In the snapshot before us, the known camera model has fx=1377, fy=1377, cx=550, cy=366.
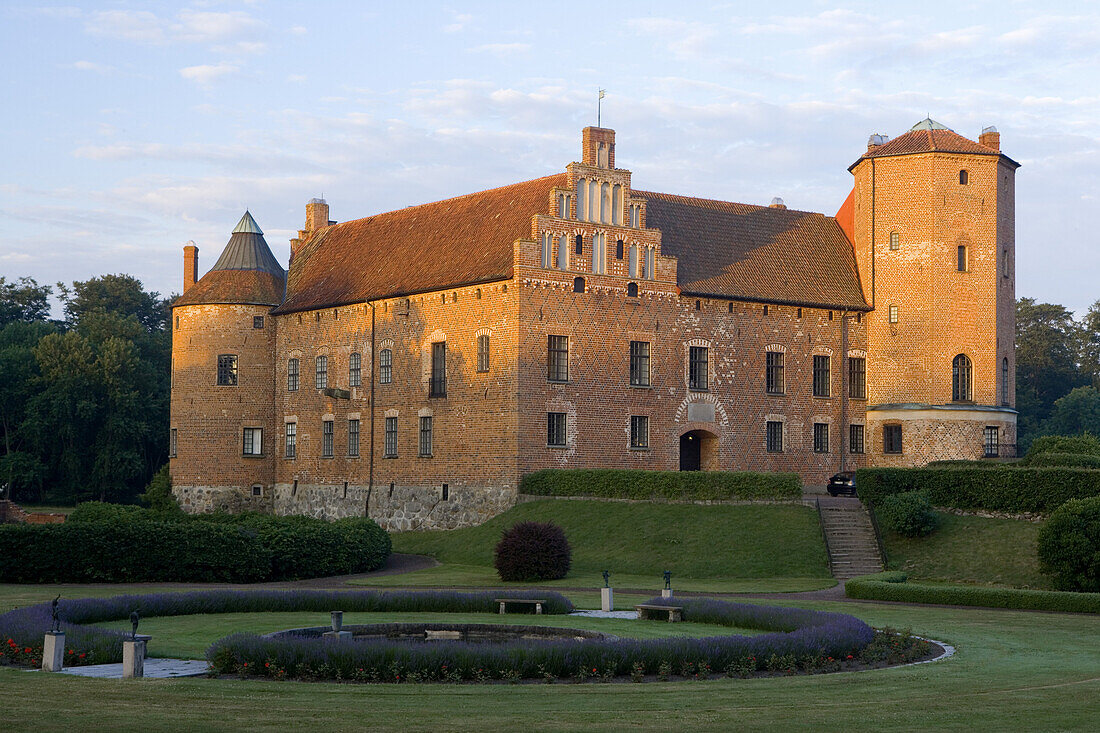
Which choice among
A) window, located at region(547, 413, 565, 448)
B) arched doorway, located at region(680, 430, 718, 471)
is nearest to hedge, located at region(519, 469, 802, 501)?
window, located at region(547, 413, 565, 448)

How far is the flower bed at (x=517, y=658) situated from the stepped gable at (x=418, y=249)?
31.8 meters

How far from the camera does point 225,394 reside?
61906mm

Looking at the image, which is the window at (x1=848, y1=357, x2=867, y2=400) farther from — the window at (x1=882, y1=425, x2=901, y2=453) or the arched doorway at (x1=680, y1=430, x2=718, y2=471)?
the arched doorway at (x1=680, y1=430, x2=718, y2=471)

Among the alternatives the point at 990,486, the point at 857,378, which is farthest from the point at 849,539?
the point at 857,378

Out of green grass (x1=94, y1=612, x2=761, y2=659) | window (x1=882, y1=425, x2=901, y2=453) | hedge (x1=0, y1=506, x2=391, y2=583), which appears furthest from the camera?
window (x1=882, y1=425, x2=901, y2=453)

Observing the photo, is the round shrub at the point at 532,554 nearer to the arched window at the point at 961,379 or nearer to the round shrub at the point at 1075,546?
the round shrub at the point at 1075,546

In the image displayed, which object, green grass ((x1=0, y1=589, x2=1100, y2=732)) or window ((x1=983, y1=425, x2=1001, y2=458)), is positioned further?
window ((x1=983, y1=425, x2=1001, y2=458))

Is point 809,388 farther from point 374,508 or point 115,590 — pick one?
point 115,590

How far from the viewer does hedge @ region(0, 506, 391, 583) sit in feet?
121

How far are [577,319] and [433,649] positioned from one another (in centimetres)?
3302

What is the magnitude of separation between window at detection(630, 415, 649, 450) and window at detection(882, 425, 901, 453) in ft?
33.5

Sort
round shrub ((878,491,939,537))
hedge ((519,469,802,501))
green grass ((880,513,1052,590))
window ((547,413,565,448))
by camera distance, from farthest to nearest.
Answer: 1. window ((547,413,565,448))
2. hedge ((519,469,802,501))
3. round shrub ((878,491,939,537))
4. green grass ((880,513,1052,590))

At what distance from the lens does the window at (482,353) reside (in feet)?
170

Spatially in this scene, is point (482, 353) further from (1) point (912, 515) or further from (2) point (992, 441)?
(2) point (992, 441)
